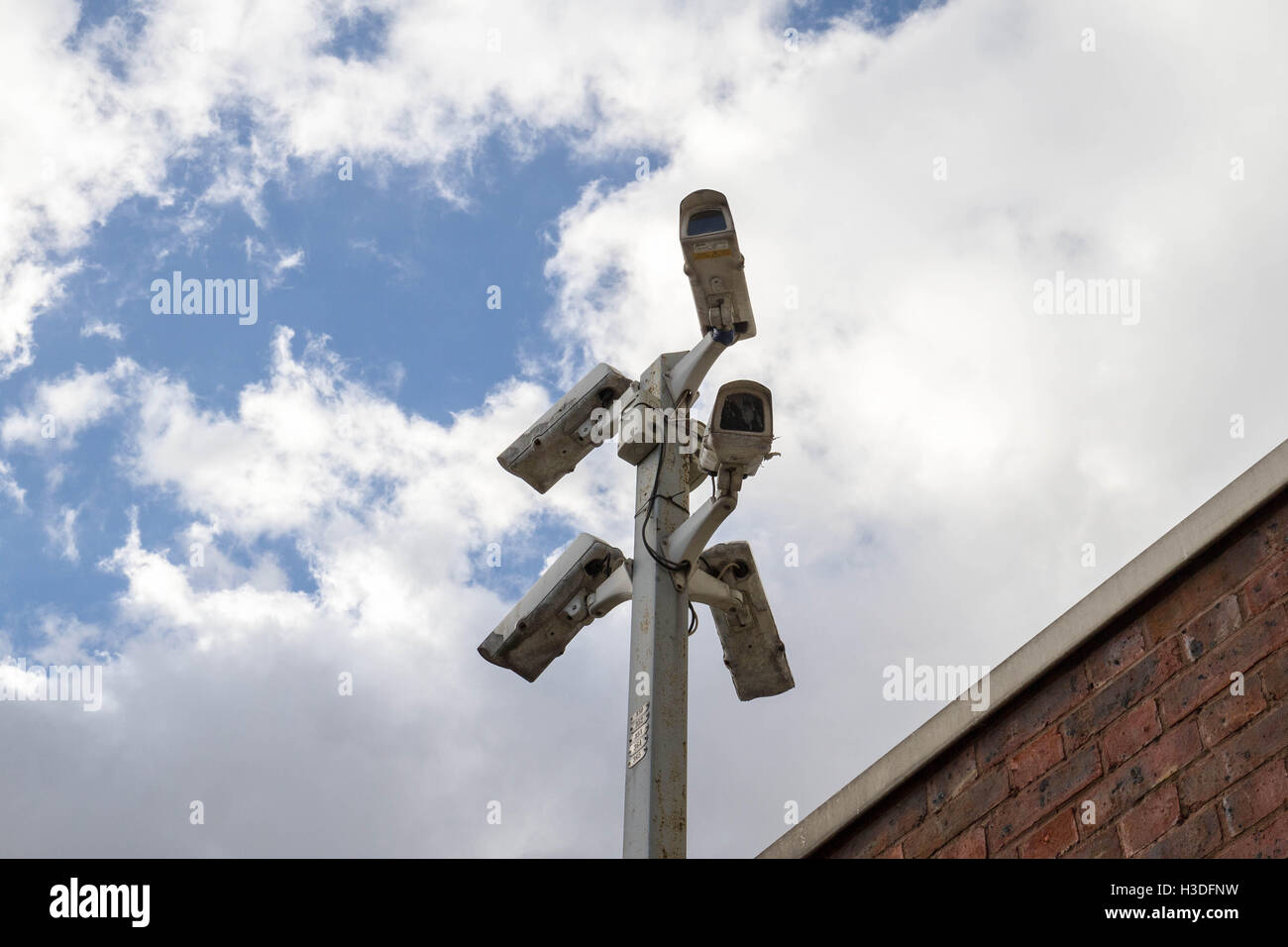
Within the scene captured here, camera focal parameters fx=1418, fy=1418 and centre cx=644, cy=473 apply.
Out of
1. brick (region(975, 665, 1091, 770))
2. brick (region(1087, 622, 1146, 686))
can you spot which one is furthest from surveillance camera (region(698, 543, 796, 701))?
brick (region(1087, 622, 1146, 686))

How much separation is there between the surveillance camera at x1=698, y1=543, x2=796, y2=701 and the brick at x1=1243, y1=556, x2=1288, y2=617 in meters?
1.75

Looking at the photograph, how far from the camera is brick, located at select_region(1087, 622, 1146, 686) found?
3727mm

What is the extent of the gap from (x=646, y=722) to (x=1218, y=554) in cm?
167

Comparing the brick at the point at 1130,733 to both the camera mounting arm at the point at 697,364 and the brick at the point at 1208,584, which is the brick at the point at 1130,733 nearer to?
the brick at the point at 1208,584

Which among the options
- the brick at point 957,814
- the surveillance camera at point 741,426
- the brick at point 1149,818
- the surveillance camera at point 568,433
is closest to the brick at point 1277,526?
the brick at point 1149,818

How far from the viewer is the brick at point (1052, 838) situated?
3656 mm

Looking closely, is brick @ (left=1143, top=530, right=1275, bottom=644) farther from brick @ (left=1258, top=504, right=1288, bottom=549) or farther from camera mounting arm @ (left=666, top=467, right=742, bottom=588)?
camera mounting arm @ (left=666, top=467, right=742, bottom=588)

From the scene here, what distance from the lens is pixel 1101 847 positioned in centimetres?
357

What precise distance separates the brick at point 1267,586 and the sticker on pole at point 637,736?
1.71 meters

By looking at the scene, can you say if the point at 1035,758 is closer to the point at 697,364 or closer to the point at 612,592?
the point at 612,592

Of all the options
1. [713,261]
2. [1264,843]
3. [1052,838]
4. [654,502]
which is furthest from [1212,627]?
[713,261]

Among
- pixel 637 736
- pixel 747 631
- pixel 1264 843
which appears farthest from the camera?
pixel 747 631

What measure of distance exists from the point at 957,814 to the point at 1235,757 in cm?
89

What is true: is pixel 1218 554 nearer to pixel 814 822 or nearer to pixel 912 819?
pixel 912 819
